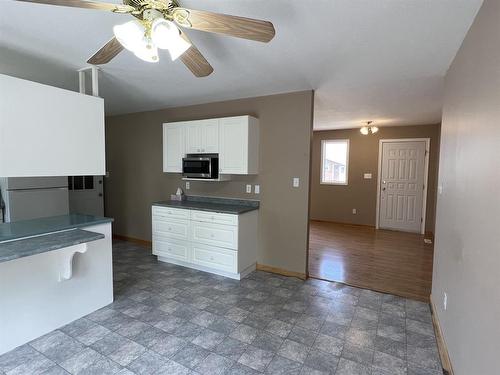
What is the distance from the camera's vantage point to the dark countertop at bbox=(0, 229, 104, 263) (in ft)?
5.86

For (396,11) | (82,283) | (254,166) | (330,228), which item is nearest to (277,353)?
(82,283)

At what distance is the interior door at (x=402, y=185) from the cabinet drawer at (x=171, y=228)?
4.79 metres

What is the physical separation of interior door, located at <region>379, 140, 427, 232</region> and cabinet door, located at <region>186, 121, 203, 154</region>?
4.53 metres

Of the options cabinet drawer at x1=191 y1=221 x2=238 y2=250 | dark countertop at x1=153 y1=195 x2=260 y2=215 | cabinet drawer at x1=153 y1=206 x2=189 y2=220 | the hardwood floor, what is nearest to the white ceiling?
dark countertop at x1=153 y1=195 x2=260 y2=215

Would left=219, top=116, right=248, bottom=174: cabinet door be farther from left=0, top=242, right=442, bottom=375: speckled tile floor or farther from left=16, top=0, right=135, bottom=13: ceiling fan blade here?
left=16, top=0, right=135, bottom=13: ceiling fan blade

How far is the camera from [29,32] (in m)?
2.07

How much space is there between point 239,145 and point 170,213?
1.40m

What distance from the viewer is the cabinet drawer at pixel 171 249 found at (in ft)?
12.5

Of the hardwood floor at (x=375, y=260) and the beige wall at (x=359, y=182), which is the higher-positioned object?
the beige wall at (x=359, y=182)

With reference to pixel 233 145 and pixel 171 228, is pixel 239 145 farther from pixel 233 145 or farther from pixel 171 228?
pixel 171 228

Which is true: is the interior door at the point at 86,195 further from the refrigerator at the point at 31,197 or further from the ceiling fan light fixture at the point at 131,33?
the ceiling fan light fixture at the point at 131,33

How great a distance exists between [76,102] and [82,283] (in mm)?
1729

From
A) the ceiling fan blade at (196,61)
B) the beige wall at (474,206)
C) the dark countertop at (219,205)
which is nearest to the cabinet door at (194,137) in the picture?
the dark countertop at (219,205)

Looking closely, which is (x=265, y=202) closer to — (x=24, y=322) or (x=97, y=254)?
(x=97, y=254)
